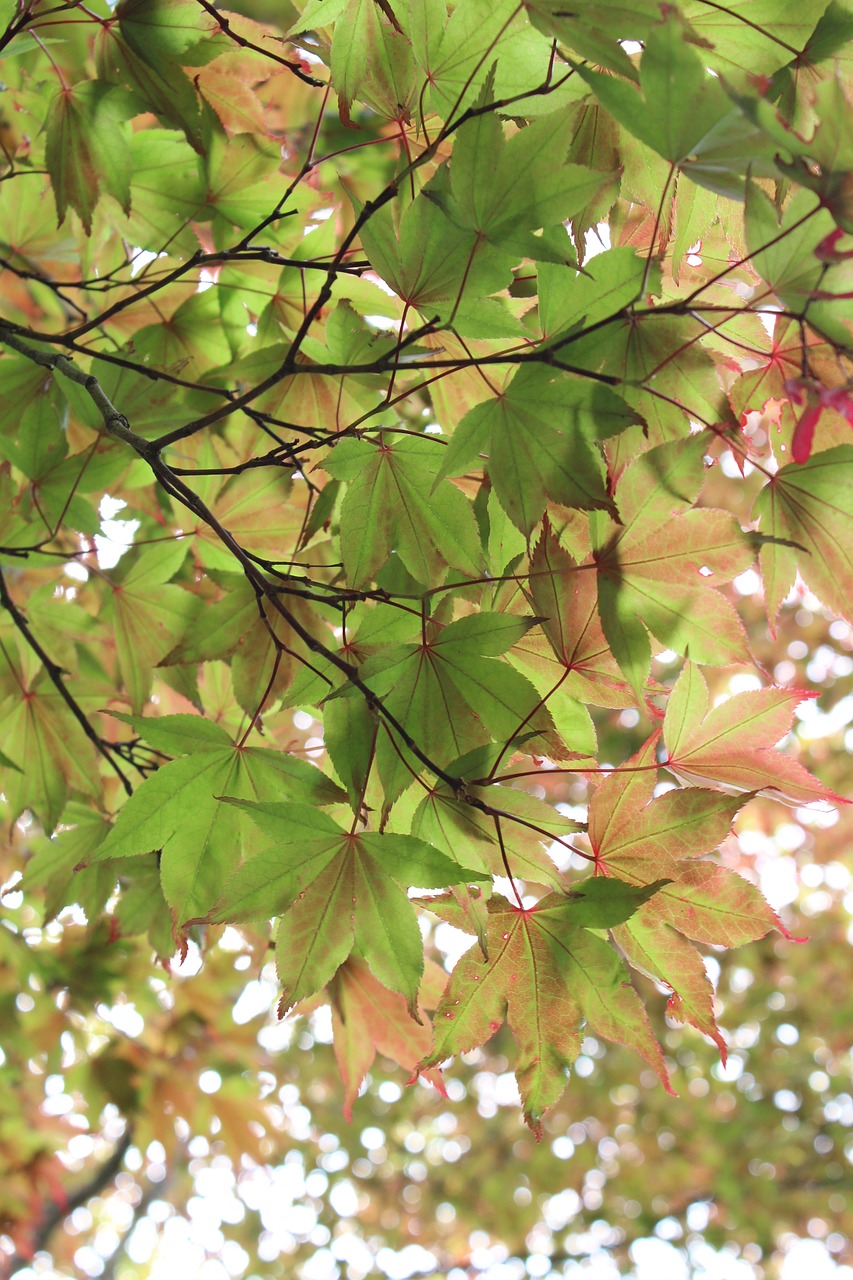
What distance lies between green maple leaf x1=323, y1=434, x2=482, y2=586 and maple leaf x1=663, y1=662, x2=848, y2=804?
0.67 feet

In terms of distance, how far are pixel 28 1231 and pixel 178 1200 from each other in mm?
2748

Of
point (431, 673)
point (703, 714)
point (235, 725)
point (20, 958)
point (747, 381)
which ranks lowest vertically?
point (20, 958)

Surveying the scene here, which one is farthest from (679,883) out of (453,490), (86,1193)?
(86,1193)

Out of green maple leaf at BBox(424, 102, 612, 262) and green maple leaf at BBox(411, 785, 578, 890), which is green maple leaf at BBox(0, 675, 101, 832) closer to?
green maple leaf at BBox(411, 785, 578, 890)

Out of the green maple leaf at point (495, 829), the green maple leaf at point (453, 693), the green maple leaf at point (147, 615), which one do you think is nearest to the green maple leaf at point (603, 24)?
the green maple leaf at point (453, 693)

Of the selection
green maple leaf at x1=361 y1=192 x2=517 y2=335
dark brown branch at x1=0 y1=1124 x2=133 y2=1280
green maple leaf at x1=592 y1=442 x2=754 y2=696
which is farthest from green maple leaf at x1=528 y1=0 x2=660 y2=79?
dark brown branch at x1=0 y1=1124 x2=133 y2=1280

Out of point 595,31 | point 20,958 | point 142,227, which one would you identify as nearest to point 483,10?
point 595,31

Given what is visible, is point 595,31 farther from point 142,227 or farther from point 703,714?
point 142,227

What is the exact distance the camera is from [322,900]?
73 centimetres

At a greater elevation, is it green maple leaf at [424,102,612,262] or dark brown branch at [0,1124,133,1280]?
green maple leaf at [424,102,612,262]

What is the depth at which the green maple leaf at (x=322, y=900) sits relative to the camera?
2.29ft

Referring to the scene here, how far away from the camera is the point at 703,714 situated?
790mm

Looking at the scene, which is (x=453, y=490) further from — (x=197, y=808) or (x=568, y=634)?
(x=197, y=808)

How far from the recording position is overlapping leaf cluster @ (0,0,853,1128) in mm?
638
